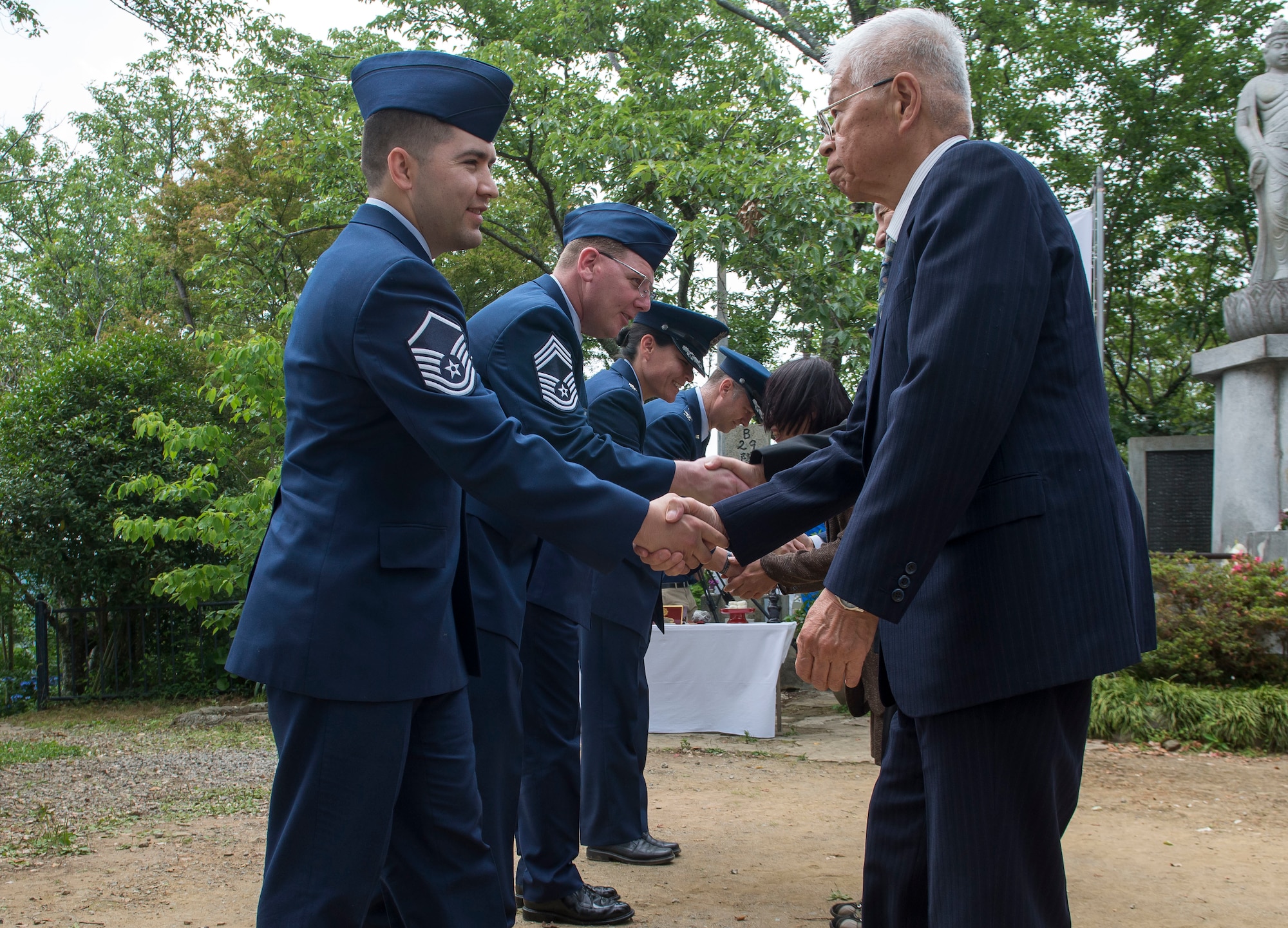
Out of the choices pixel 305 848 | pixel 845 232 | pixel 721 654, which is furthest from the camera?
pixel 845 232

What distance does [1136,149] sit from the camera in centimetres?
1997

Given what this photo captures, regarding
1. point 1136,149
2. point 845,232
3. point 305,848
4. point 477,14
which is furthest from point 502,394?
point 1136,149

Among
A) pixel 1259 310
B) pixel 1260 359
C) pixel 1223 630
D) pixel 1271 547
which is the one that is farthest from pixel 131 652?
pixel 1259 310

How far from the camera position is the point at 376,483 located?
1962mm

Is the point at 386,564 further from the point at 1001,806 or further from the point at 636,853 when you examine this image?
the point at 636,853

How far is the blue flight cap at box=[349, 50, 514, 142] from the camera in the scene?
7.21 ft

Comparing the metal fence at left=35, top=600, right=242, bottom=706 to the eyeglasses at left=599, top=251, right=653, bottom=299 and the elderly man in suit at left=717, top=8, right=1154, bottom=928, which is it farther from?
the elderly man in suit at left=717, top=8, right=1154, bottom=928

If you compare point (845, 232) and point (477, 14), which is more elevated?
point (477, 14)

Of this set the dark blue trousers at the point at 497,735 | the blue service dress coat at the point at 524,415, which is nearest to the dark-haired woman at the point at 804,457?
the blue service dress coat at the point at 524,415

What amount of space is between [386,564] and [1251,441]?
11365 mm

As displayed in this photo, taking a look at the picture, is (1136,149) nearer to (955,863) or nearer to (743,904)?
(743,904)

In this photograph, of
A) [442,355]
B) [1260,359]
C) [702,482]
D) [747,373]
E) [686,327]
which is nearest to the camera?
[442,355]

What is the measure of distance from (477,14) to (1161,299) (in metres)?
14.7

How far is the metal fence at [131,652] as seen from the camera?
11.2 meters
